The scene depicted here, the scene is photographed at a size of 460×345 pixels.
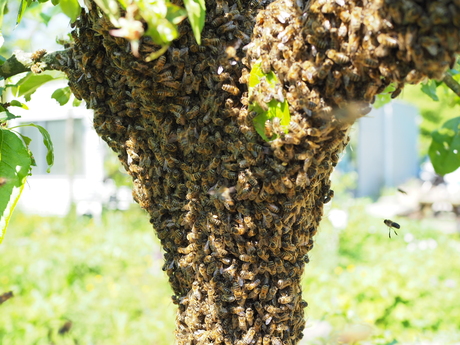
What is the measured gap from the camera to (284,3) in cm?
111

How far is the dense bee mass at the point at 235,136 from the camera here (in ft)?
3.33

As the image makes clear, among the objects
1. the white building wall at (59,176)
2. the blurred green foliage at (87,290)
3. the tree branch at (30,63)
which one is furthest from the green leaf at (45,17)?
the white building wall at (59,176)

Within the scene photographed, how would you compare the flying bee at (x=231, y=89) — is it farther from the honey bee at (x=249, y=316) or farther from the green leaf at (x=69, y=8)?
the honey bee at (x=249, y=316)

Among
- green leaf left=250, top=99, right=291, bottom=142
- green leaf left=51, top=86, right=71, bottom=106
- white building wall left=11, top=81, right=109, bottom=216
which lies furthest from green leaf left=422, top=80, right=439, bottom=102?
white building wall left=11, top=81, right=109, bottom=216

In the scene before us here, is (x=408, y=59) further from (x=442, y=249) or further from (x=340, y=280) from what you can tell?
(x=442, y=249)

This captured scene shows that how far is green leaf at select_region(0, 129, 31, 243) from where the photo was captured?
3.62 ft

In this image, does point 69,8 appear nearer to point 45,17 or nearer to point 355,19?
point 355,19

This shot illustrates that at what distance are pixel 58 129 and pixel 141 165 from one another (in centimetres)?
1370

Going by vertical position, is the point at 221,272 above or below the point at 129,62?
below

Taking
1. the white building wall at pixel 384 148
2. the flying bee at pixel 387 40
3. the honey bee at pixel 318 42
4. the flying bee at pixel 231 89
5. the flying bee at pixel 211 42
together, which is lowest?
the flying bee at pixel 387 40

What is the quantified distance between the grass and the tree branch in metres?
2.30

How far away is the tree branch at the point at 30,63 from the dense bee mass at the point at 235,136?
0.08 meters

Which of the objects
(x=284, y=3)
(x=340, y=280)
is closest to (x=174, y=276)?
(x=284, y=3)

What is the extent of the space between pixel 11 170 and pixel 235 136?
2.05 feet
